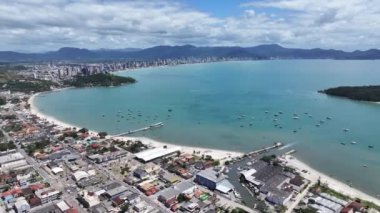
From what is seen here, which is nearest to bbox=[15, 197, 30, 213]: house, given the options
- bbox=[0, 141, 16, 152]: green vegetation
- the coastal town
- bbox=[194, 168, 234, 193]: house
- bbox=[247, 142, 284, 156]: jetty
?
the coastal town

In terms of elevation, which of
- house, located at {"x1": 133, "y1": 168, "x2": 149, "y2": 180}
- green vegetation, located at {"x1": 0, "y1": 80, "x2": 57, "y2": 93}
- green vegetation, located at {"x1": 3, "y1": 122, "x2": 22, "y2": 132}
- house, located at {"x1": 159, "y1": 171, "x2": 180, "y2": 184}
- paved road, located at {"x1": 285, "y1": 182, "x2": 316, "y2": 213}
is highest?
green vegetation, located at {"x1": 0, "y1": 80, "x2": 57, "y2": 93}

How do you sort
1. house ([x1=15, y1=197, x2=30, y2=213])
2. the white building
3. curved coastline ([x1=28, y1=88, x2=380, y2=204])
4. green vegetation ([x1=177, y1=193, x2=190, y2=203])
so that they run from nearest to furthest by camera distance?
1. house ([x1=15, y1=197, x2=30, y2=213])
2. green vegetation ([x1=177, y1=193, x2=190, y2=203])
3. curved coastline ([x1=28, y1=88, x2=380, y2=204])
4. the white building

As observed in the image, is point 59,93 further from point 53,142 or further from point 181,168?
point 181,168

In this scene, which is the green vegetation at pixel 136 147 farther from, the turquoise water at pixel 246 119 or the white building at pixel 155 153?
the turquoise water at pixel 246 119

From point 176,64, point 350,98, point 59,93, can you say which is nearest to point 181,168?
point 350,98

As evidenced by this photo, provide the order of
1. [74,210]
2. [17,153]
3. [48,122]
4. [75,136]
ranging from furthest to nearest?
[48,122]
[75,136]
[17,153]
[74,210]

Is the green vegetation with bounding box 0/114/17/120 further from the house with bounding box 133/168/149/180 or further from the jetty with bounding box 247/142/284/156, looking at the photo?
the jetty with bounding box 247/142/284/156

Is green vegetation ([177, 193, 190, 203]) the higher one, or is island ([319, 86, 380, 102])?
island ([319, 86, 380, 102])

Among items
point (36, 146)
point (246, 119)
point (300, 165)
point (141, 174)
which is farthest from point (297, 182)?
point (36, 146)

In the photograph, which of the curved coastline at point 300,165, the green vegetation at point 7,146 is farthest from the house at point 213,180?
the green vegetation at point 7,146
